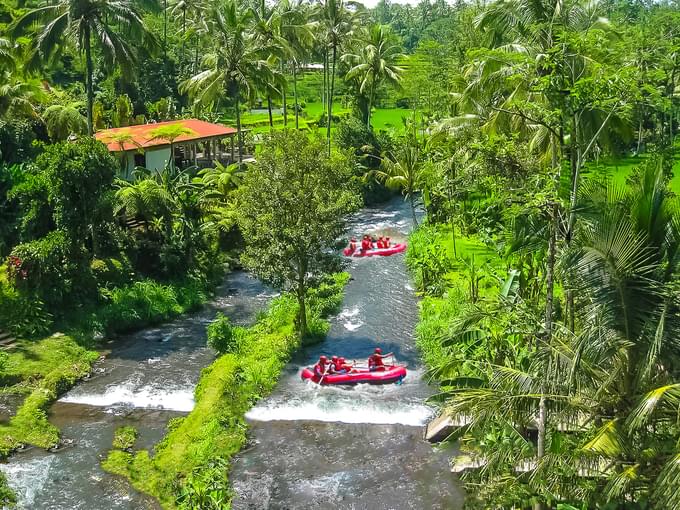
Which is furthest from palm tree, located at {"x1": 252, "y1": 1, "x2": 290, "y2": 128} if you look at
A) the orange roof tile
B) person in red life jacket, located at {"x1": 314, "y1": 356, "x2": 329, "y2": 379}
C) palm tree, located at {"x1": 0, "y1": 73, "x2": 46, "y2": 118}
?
person in red life jacket, located at {"x1": 314, "y1": 356, "x2": 329, "y2": 379}

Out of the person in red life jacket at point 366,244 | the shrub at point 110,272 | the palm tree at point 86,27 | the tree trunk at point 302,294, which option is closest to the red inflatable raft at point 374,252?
the person in red life jacket at point 366,244

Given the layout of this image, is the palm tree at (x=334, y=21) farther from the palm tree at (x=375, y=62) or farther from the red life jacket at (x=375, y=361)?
the red life jacket at (x=375, y=361)

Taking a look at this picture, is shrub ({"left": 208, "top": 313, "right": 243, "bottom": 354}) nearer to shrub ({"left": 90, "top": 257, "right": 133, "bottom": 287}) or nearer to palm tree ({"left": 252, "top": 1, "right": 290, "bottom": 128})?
shrub ({"left": 90, "top": 257, "right": 133, "bottom": 287})

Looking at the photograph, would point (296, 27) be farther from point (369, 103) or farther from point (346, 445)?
point (346, 445)

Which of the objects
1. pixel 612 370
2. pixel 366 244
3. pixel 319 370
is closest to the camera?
pixel 612 370

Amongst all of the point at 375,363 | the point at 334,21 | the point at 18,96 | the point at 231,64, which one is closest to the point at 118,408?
the point at 375,363

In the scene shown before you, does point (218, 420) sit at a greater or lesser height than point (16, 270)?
lesser

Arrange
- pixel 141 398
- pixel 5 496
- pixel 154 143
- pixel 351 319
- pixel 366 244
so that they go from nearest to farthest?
pixel 5 496
pixel 141 398
pixel 351 319
pixel 366 244
pixel 154 143
